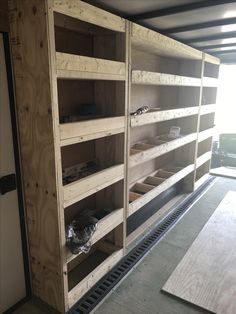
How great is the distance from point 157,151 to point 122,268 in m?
1.13

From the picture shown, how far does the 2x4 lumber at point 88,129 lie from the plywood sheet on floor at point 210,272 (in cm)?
123

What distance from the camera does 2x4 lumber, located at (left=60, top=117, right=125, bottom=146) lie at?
1.46 metres

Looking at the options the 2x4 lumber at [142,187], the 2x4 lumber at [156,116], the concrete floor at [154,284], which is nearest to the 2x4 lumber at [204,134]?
the 2x4 lumber at [156,116]

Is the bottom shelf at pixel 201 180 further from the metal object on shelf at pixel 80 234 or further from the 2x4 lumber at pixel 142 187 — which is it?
the metal object on shelf at pixel 80 234

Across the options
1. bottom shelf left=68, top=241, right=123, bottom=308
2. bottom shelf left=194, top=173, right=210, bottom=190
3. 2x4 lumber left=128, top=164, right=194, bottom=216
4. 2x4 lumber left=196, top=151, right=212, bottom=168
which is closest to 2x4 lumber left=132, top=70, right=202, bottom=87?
2x4 lumber left=128, top=164, right=194, bottom=216

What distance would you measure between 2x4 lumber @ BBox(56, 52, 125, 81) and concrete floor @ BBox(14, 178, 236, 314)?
1505 mm

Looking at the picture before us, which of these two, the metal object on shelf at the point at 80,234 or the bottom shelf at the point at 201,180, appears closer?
the metal object on shelf at the point at 80,234

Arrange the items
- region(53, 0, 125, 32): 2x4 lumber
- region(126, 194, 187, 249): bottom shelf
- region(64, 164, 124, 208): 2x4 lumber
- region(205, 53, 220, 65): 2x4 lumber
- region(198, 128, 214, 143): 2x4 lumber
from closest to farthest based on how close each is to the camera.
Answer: region(53, 0, 125, 32): 2x4 lumber
region(64, 164, 124, 208): 2x4 lumber
region(126, 194, 187, 249): bottom shelf
region(205, 53, 220, 65): 2x4 lumber
region(198, 128, 214, 143): 2x4 lumber

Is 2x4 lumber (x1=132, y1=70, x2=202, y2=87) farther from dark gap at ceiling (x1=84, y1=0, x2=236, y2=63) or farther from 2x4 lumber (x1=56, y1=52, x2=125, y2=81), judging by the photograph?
dark gap at ceiling (x1=84, y1=0, x2=236, y2=63)

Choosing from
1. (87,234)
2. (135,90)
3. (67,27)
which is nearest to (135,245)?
(87,234)

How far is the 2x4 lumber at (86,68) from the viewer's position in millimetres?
1363

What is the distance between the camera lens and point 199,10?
180 cm

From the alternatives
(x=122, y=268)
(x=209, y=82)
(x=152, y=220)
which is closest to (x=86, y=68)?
(x=122, y=268)

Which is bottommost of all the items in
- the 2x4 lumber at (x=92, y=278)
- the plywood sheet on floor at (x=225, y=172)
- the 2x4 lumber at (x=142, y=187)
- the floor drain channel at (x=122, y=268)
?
the floor drain channel at (x=122, y=268)
